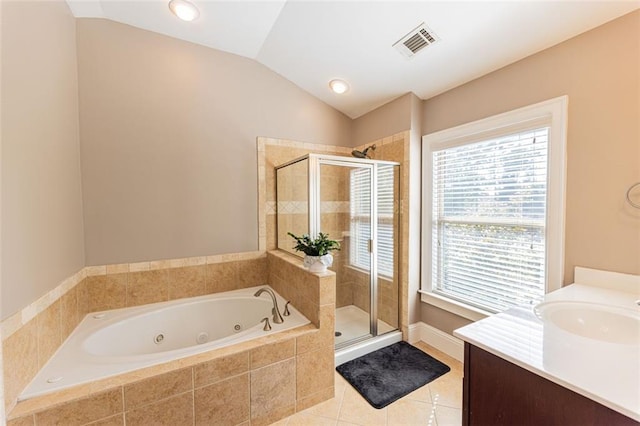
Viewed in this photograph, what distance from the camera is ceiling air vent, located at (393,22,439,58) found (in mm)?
1773

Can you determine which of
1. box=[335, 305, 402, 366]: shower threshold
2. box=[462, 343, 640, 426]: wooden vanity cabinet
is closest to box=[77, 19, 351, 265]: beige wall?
box=[335, 305, 402, 366]: shower threshold

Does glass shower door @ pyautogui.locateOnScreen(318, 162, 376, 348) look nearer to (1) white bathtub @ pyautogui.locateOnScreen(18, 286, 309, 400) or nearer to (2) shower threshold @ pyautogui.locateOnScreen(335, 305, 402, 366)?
(2) shower threshold @ pyautogui.locateOnScreen(335, 305, 402, 366)

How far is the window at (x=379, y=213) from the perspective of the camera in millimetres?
2500

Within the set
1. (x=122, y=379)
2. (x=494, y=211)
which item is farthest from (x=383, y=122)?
(x=122, y=379)

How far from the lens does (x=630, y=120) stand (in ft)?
4.47

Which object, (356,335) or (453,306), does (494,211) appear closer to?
(453,306)

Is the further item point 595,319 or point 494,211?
point 494,211

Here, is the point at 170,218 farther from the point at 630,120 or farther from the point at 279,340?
the point at 630,120

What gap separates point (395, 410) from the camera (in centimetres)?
169

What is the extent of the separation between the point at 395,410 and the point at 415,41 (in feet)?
8.28


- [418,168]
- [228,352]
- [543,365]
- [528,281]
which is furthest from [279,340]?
[418,168]

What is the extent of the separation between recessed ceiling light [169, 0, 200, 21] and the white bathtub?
226cm

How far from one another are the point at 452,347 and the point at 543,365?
66.0 inches

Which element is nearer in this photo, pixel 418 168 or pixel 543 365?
pixel 543 365
